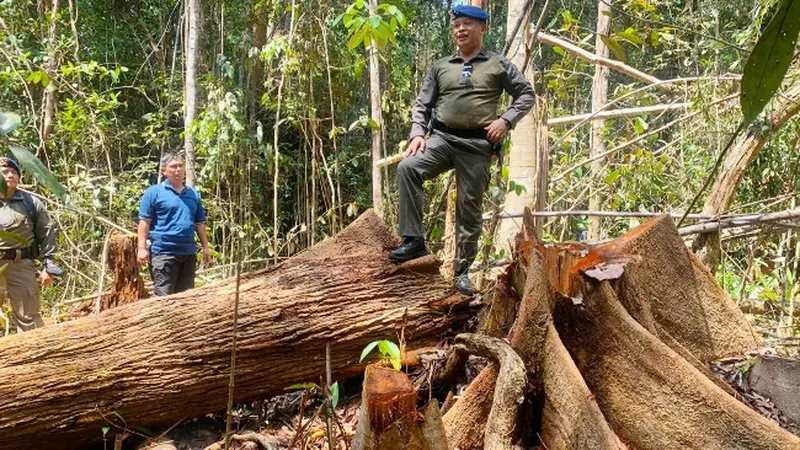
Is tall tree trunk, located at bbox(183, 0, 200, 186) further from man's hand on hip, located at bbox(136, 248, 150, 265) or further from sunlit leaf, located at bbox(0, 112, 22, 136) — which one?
sunlit leaf, located at bbox(0, 112, 22, 136)

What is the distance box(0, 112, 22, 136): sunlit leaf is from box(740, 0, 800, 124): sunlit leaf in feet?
4.11

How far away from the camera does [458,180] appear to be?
443 centimetres

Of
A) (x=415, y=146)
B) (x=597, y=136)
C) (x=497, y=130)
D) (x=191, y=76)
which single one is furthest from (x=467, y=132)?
(x=191, y=76)

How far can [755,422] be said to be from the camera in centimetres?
244

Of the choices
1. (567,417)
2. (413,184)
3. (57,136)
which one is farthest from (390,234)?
(57,136)

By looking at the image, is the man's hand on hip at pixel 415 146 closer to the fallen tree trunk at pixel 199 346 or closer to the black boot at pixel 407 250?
the black boot at pixel 407 250

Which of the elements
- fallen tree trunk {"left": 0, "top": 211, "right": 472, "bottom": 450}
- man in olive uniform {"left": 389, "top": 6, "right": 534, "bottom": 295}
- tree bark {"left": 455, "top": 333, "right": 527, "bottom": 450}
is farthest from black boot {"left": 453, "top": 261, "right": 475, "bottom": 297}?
tree bark {"left": 455, "top": 333, "right": 527, "bottom": 450}

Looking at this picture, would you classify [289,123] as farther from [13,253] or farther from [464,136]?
[464,136]

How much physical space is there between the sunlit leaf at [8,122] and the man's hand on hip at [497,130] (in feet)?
10.7

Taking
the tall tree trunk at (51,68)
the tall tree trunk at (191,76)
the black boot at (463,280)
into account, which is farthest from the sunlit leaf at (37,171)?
the tall tree trunk at (51,68)

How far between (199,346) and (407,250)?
1.46 m

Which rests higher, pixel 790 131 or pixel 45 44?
pixel 45 44

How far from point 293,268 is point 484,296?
129 cm

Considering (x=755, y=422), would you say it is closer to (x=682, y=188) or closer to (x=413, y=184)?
(x=413, y=184)
